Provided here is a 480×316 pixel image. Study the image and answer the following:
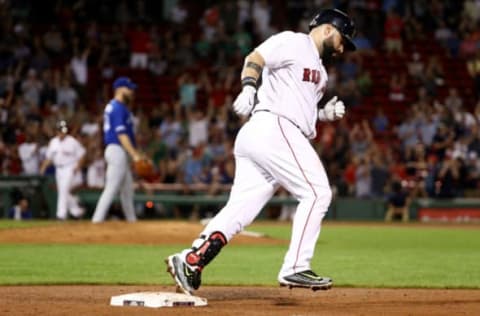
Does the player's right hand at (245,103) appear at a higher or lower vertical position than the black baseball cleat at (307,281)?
higher

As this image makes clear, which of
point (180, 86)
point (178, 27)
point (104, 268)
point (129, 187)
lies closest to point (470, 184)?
point (180, 86)

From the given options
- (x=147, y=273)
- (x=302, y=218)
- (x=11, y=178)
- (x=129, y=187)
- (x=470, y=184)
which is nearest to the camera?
(x=302, y=218)

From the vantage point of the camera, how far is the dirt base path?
7.92m

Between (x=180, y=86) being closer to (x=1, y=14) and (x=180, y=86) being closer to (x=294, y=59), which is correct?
(x=1, y=14)

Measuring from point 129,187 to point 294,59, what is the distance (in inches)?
352

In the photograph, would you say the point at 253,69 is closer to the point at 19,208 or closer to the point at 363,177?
the point at 19,208

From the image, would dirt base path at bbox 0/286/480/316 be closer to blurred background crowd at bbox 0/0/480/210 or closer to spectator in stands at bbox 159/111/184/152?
blurred background crowd at bbox 0/0/480/210

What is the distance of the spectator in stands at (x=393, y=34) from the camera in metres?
32.1

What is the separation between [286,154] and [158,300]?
147cm

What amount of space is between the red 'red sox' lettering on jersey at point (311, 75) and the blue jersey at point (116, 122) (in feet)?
26.6

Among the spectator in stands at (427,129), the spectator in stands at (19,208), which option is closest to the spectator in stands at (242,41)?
the spectator in stands at (427,129)

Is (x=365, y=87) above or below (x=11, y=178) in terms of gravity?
above

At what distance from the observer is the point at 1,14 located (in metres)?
28.6

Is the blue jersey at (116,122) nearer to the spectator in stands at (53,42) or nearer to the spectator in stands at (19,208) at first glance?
the spectator in stands at (19,208)
